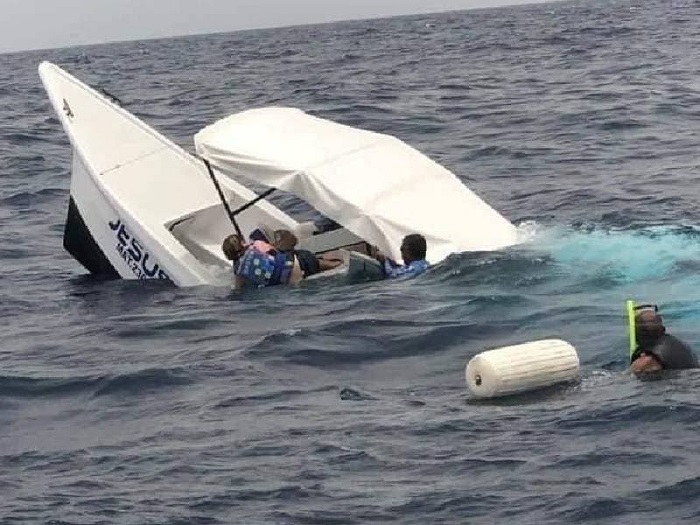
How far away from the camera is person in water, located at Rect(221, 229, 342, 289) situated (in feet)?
51.0

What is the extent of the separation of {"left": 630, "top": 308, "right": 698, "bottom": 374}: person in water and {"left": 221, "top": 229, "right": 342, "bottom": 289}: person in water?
213 inches

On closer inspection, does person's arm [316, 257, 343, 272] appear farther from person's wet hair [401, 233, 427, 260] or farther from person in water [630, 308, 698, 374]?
person in water [630, 308, 698, 374]

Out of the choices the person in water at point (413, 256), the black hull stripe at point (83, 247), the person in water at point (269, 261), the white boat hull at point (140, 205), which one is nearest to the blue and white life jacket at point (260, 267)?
the person in water at point (269, 261)

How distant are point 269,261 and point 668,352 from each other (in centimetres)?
574

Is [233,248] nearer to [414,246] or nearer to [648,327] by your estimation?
[414,246]

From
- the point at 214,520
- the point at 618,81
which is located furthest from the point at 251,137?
the point at 618,81

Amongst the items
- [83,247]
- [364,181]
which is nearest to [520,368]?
[364,181]

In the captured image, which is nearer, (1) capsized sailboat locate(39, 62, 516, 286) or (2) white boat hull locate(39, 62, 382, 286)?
(1) capsized sailboat locate(39, 62, 516, 286)

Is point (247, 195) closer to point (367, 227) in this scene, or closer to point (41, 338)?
point (367, 227)

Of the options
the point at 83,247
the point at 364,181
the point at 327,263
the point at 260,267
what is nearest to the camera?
the point at 260,267

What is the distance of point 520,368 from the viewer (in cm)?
1084

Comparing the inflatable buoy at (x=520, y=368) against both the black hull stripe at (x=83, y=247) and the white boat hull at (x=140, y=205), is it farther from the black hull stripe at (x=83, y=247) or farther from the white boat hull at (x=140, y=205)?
the black hull stripe at (x=83, y=247)

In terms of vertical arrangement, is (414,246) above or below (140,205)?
below

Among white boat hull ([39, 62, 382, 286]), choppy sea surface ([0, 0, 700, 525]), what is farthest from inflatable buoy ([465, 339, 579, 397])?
white boat hull ([39, 62, 382, 286])
